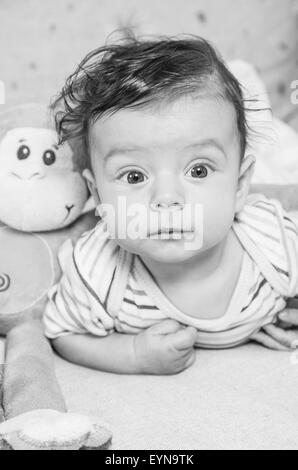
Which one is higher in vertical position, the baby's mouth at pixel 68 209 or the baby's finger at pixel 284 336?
Result: the baby's mouth at pixel 68 209

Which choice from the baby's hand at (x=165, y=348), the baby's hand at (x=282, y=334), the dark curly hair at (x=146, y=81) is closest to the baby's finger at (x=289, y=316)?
the baby's hand at (x=282, y=334)

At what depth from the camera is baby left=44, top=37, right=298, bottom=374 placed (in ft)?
2.88

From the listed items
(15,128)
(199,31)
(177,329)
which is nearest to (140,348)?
(177,329)

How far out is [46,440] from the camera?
722 millimetres

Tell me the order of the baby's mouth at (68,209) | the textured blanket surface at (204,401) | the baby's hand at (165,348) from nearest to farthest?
1. the textured blanket surface at (204,401)
2. the baby's hand at (165,348)
3. the baby's mouth at (68,209)

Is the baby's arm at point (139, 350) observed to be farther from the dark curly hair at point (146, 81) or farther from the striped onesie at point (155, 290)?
the dark curly hair at point (146, 81)

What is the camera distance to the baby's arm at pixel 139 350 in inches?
37.7

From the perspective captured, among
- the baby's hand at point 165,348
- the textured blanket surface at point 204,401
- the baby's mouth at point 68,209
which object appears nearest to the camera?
the textured blanket surface at point 204,401

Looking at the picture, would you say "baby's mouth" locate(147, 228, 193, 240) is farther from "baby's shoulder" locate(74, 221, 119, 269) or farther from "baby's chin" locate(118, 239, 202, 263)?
"baby's shoulder" locate(74, 221, 119, 269)

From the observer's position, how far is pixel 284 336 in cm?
102

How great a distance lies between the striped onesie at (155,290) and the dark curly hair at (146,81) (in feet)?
0.44

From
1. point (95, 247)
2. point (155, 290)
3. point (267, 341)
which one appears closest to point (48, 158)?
point (95, 247)

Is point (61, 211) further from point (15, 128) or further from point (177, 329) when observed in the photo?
point (177, 329)

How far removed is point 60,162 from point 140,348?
301mm
